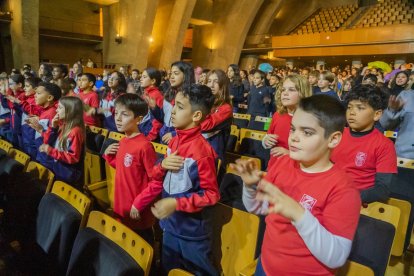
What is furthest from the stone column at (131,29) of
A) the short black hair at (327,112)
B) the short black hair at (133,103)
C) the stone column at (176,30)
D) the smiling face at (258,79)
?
the short black hair at (327,112)

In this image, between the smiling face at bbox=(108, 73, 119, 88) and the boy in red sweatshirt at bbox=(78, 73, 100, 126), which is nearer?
the boy in red sweatshirt at bbox=(78, 73, 100, 126)

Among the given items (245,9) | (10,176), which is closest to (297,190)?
(10,176)

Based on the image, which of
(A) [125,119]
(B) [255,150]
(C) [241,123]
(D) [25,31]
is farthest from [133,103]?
(D) [25,31]

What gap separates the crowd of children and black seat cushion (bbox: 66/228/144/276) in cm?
24

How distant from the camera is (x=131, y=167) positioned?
2102 mm

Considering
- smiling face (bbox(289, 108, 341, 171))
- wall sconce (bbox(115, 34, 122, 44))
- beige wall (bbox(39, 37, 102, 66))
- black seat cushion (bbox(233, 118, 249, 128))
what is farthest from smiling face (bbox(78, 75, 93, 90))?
beige wall (bbox(39, 37, 102, 66))

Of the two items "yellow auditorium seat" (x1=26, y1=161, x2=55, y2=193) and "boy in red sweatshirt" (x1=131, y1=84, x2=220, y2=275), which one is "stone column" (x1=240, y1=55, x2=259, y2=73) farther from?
"boy in red sweatshirt" (x1=131, y1=84, x2=220, y2=275)

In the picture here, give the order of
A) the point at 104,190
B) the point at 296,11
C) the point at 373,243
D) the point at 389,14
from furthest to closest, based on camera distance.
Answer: the point at 296,11
the point at 389,14
the point at 104,190
the point at 373,243

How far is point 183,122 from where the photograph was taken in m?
1.83

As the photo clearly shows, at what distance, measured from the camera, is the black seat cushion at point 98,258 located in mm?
1268

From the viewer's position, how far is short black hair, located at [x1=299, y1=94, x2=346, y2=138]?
116 cm

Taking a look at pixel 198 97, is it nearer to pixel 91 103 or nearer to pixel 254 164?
pixel 254 164

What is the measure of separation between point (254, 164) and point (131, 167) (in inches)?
47.1

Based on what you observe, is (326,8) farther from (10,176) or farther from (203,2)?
(10,176)
